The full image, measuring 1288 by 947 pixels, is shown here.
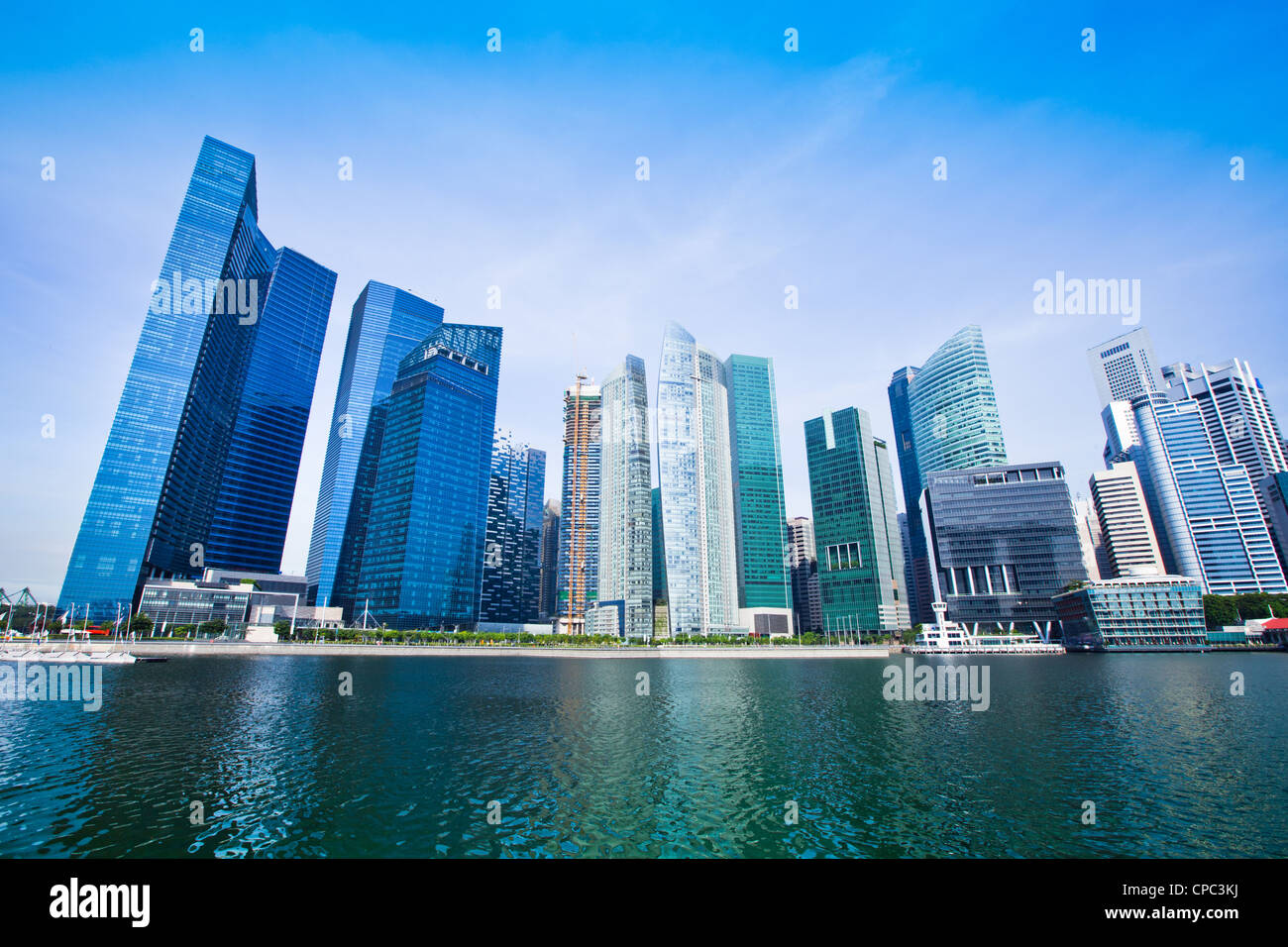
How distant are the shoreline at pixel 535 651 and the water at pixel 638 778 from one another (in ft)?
355

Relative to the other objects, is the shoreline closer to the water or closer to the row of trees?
the row of trees

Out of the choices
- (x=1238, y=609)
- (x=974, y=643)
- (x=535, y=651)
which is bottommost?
(x=535, y=651)

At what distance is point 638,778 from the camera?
3325cm

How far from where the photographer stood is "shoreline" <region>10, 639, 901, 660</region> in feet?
513

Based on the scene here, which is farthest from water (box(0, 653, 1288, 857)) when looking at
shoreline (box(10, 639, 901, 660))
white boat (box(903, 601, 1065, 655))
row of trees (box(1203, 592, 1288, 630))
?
row of trees (box(1203, 592, 1288, 630))

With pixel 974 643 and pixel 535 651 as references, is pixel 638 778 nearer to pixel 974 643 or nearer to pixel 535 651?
pixel 535 651

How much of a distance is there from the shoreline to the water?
108m

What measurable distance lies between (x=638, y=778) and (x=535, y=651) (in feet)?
509

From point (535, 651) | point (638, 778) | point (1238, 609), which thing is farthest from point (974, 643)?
point (638, 778)

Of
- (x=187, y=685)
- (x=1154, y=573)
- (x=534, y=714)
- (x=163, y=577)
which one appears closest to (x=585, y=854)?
(x=534, y=714)

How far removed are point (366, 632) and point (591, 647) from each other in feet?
→ 249

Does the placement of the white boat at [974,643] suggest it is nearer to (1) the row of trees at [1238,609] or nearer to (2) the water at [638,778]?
(1) the row of trees at [1238,609]

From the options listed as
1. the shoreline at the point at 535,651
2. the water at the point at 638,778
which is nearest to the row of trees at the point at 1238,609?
the shoreline at the point at 535,651
